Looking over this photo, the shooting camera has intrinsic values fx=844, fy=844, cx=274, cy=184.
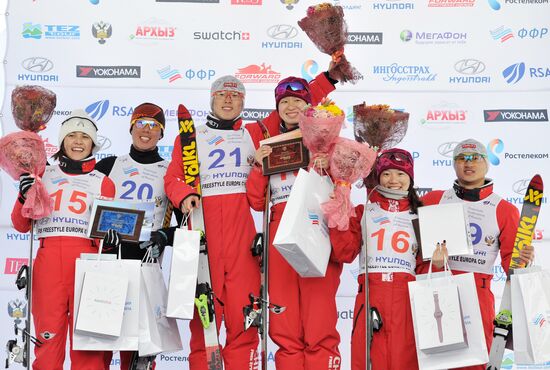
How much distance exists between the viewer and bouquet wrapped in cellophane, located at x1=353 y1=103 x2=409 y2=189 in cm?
465

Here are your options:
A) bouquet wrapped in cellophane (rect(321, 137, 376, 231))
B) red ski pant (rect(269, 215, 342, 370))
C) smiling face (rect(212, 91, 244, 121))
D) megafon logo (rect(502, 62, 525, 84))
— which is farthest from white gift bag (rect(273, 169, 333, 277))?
megafon logo (rect(502, 62, 525, 84))

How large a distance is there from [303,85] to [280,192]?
0.65 metres

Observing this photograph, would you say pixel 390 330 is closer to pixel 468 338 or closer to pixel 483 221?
pixel 468 338

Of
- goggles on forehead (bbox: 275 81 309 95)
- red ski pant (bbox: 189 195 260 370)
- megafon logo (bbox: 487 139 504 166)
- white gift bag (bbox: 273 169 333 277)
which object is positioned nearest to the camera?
white gift bag (bbox: 273 169 333 277)

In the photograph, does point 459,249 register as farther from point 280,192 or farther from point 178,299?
point 178,299

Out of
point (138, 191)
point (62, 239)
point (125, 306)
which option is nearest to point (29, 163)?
point (62, 239)

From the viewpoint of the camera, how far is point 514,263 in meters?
4.40

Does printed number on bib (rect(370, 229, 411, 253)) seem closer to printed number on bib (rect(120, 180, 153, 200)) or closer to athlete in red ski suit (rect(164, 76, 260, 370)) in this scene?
athlete in red ski suit (rect(164, 76, 260, 370))

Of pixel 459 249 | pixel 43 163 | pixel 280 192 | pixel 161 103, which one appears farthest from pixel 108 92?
pixel 459 249

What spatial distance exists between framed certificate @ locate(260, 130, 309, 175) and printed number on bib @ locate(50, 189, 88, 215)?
1014mm

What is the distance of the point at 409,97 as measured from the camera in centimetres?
621

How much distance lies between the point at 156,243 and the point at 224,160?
0.60 metres

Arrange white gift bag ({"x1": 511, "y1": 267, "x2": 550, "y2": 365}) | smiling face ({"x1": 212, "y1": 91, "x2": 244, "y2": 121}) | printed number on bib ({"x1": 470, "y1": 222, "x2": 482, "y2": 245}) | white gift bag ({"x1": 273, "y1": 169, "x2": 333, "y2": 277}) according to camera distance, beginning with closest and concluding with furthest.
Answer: white gift bag ({"x1": 273, "y1": 169, "x2": 333, "y2": 277}), white gift bag ({"x1": 511, "y1": 267, "x2": 550, "y2": 365}), printed number on bib ({"x1": 470, "y1": 222, "x2": 482, "y2": 245}), smiling face ({"x1": 212, "y1": 91, "x2": 244, "y2": 121})

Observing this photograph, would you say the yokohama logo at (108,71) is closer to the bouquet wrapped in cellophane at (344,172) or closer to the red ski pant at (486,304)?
the bouquet wrapped in cellophane at (344,172)
